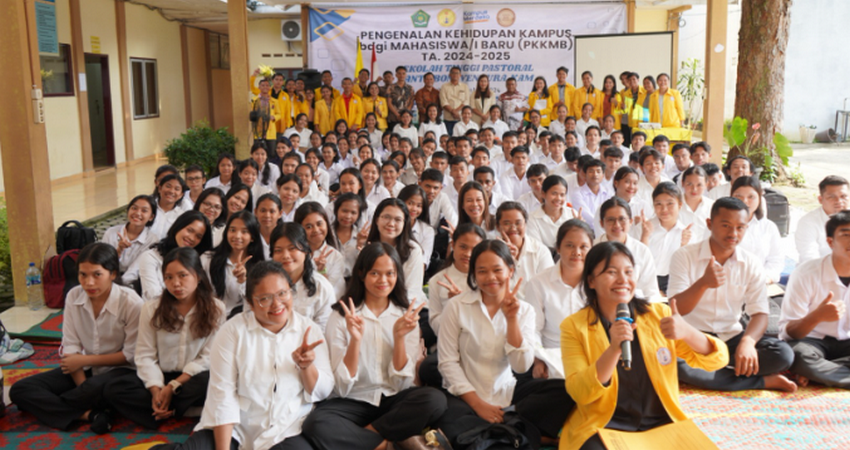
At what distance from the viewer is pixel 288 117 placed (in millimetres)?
9859

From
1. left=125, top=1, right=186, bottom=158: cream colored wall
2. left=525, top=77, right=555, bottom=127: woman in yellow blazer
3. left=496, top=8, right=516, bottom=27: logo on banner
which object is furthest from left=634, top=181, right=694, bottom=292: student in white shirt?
left=125, top=1, right=186, bottom=158: cream colored wall

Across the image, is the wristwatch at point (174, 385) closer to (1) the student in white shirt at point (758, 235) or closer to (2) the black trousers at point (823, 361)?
(2) the black trousers at point (823, 361)

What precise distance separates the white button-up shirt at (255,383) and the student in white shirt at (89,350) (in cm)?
83

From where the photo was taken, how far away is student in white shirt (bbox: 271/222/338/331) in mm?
3311

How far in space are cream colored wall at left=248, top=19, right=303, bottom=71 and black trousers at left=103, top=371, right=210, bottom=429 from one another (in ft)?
45.4

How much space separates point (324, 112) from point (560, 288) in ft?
23.6

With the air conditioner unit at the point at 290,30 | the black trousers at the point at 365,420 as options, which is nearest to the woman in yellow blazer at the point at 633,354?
the black trousers at the point at 365,420

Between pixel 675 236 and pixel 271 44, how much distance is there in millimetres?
13385

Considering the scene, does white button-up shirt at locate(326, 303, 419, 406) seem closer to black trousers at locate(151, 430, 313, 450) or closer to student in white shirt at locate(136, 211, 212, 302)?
black trousers at locate(151, 430, 313, 450)

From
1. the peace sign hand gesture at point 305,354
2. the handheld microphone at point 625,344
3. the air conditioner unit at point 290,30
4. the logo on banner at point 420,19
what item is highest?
the air conditioner unit at point 290,30

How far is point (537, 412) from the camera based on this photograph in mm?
2867

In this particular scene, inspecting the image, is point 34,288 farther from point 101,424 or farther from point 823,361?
point 823,361

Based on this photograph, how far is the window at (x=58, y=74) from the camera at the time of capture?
33.4 ft

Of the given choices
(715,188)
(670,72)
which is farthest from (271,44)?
(715,188)
